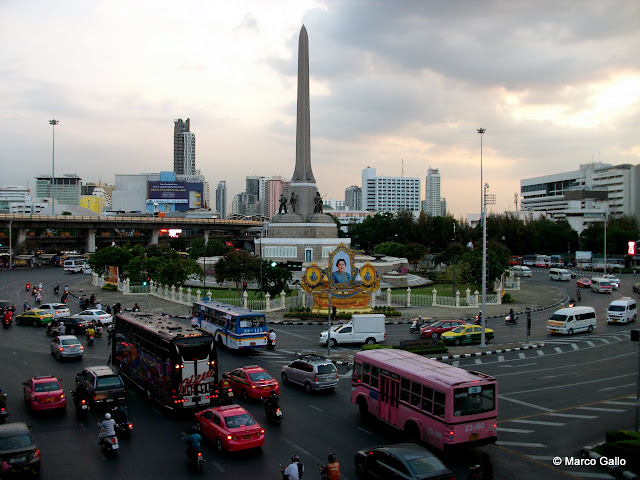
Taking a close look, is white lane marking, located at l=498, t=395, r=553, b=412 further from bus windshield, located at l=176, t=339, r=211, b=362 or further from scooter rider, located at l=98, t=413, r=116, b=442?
scooter rider, located at l=98, t=413, r=116, b=442

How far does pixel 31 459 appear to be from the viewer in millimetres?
13289

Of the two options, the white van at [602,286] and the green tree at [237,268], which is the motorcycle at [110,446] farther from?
the white van at [602,286]

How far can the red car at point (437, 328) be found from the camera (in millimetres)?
31944

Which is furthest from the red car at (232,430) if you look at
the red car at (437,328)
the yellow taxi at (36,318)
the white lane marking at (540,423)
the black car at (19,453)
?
the yellow taxi at (36,318)

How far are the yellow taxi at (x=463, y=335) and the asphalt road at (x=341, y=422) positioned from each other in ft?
9.15

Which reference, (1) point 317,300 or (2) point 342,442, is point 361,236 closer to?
(1) point 317,300

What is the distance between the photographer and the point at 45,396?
1838 cm

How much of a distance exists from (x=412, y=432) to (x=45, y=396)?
11781mm

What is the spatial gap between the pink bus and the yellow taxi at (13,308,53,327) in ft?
91.6

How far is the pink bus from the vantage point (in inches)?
554

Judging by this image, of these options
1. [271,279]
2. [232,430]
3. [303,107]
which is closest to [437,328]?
[271,279]

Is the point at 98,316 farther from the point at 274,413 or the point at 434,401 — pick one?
the point at 434,401

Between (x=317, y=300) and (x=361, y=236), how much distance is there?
66099 millimetres

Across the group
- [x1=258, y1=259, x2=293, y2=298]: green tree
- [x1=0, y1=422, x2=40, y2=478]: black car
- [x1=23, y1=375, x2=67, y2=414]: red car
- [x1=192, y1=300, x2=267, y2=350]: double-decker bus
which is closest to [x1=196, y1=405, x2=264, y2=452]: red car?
[x1=0, y1=422, x2=40, y2=478]: black car
